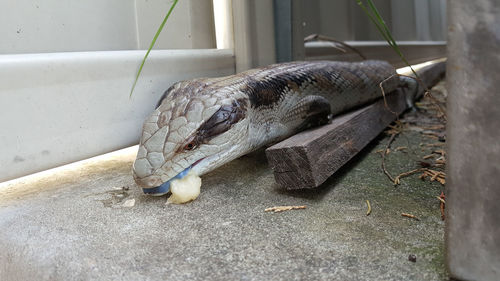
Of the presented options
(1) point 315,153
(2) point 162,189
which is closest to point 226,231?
(2) point 162,189

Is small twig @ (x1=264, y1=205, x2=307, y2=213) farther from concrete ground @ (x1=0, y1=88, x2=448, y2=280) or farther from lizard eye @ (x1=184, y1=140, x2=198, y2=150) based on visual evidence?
lizard eye @ (x1=184, y1=140, x2=198, y2=150)

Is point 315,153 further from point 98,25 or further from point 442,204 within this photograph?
point 98,25

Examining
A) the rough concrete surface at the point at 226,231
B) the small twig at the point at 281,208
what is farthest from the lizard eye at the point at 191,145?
the small twig at the point at 281,208

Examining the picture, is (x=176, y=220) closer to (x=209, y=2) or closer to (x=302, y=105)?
(x=302, y=105)

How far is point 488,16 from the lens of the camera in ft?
2.79

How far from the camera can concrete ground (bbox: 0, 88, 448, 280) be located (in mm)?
1129

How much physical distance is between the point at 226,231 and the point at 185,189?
366 millimetres

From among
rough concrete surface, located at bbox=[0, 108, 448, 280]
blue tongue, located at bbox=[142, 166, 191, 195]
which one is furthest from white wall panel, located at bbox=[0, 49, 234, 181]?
blue tongue, located at bbox=[142, 166, 191, 195]

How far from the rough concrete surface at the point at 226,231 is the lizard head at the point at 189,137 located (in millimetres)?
147

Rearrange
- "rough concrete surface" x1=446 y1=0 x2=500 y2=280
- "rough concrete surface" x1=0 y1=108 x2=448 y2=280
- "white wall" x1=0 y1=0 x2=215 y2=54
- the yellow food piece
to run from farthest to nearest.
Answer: "white wall" x1=0 y1=0 x2=215 y2=54 < the yellow food piece < "rough concrete surface" x1=0 y1=108 x2=448 y2=280 < "rough concrete surface" x1=446 y1=0 x2=500 y2=280

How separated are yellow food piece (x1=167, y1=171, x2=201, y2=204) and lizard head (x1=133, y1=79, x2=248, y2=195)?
0.08 ft

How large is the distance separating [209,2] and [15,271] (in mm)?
2229

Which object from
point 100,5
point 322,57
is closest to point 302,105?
point 100,5

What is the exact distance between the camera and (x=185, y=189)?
5.46 ft
